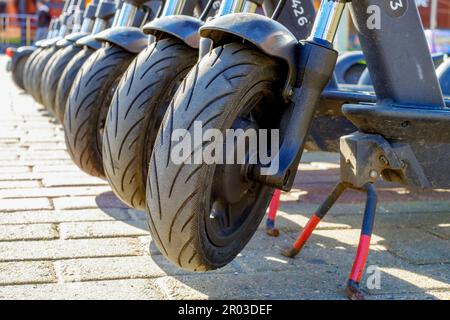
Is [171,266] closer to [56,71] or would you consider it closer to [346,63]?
[346,63]

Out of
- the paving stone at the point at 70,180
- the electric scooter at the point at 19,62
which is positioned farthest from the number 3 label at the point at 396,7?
the electric scooter at the point at 19,62

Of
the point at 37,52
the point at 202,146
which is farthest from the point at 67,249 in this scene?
the point at 37,52

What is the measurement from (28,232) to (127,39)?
903 mm

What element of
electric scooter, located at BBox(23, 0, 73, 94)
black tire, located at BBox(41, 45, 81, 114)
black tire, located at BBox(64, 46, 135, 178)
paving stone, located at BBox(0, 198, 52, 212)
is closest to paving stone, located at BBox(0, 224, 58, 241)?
paving stone, located at BBox(0, 198, 52, 212)

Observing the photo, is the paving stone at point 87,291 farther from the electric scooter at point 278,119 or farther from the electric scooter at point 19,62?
the electric scooter at point 19,62

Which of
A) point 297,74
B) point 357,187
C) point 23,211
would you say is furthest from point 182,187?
point 23,211

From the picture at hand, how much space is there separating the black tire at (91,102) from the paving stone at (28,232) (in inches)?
17.1

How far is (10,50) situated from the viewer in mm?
9023

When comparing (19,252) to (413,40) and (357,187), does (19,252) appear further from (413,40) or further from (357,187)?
(413,40)

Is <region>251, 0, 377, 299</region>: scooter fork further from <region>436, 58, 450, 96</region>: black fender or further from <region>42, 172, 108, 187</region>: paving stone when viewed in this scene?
<region>42, 172, 108, 187</region>: paving stone

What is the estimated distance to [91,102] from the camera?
123 inches

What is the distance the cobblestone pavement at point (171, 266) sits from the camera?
2.14m

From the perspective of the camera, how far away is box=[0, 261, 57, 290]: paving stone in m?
2.17

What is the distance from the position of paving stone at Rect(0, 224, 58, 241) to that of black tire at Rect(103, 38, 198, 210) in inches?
14.3
